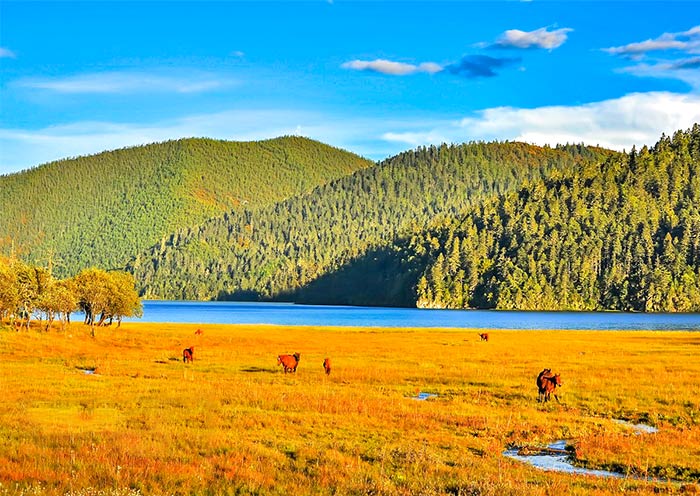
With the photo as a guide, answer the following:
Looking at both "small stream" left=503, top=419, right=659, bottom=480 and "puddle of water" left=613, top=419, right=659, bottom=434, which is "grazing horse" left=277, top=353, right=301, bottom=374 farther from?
"small stream" left=503, top=419, right=659, bottom=480

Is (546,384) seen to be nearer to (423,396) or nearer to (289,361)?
(423,396)

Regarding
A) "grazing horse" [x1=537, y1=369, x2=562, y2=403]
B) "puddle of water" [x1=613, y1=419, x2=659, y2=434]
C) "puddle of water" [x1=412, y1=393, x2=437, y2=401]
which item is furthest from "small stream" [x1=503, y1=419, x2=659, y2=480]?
"puddle of water" [x1=412, y1=393, x2=437, y2=401]

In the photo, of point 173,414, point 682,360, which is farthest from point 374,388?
point 682,360

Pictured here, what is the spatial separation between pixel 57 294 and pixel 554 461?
71.3 m

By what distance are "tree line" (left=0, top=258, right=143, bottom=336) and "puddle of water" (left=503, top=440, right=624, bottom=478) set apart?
2525 inches

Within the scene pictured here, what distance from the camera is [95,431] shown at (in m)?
26.2

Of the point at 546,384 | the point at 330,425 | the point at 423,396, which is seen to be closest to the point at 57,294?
the point at 423,396

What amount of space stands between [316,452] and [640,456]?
10.3 m

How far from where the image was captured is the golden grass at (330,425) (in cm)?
1978

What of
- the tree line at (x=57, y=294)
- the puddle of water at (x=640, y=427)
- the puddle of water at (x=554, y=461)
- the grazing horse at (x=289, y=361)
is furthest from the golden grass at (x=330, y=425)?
the tree line at (x=57, y=294)

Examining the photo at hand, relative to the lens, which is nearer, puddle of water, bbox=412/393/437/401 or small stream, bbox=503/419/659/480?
small stream, bbox=503/419/659/480

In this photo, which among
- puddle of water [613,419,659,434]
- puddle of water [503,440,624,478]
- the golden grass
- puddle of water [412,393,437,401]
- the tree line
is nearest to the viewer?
the golden grass

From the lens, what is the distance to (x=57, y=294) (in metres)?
83.6

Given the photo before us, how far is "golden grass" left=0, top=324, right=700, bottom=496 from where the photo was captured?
19781mm
